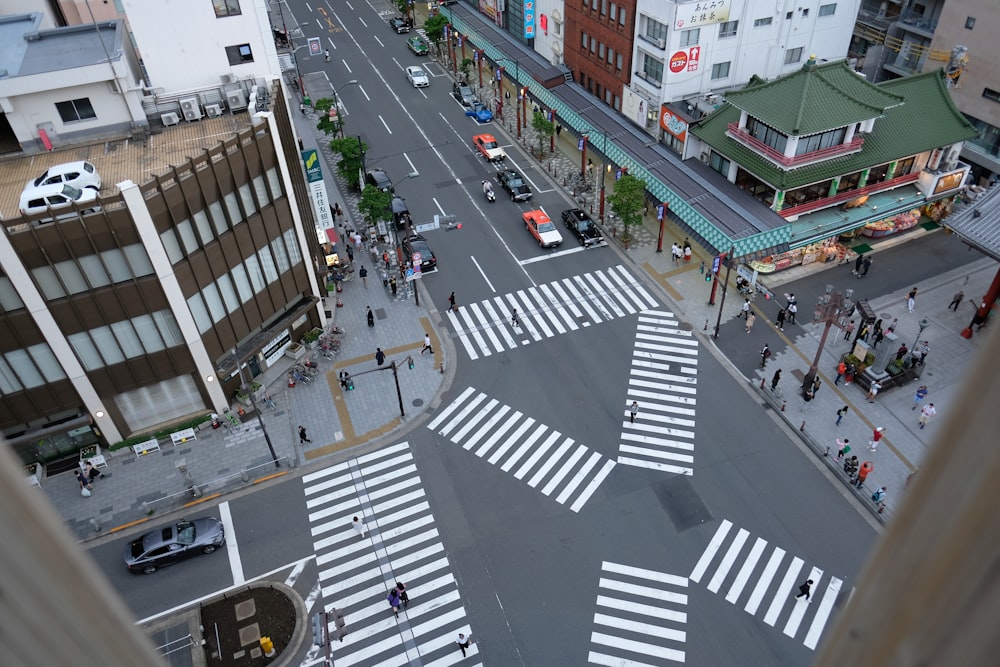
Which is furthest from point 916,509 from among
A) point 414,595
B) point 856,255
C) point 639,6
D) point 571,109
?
point 571,109

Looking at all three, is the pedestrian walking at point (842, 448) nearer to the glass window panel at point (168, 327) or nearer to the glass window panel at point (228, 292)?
the glass window panel at point (228, 292)

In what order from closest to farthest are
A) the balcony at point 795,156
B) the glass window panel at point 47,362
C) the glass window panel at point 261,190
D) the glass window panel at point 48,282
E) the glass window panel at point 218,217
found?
1. the glass window panel at point 48,282
2. the glass window panel at point 47,362
3. the glass window panel at point 218,217
4. the glass window panel at point 261,190
5. the balcony at point 795,156

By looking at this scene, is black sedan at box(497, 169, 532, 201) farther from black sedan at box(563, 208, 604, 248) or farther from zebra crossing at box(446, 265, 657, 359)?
zebra crossing at box(446, 265, 657, 359)

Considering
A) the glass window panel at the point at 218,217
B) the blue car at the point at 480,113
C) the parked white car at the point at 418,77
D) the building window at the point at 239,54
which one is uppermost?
the building window at the point at 239,54

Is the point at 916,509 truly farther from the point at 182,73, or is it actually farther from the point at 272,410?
the point at 182,73

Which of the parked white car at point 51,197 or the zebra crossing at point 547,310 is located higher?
the parked white car at point 51,197

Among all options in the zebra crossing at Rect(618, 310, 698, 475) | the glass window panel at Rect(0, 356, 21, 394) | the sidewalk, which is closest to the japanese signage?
the zebra crossing at Rect(618, 310, 698, 475)

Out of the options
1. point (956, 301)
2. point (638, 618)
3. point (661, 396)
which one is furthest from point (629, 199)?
point (638, 618)

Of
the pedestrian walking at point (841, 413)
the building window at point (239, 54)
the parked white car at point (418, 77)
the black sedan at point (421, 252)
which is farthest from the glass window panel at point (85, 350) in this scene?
the parked white car at point (418, 77)
